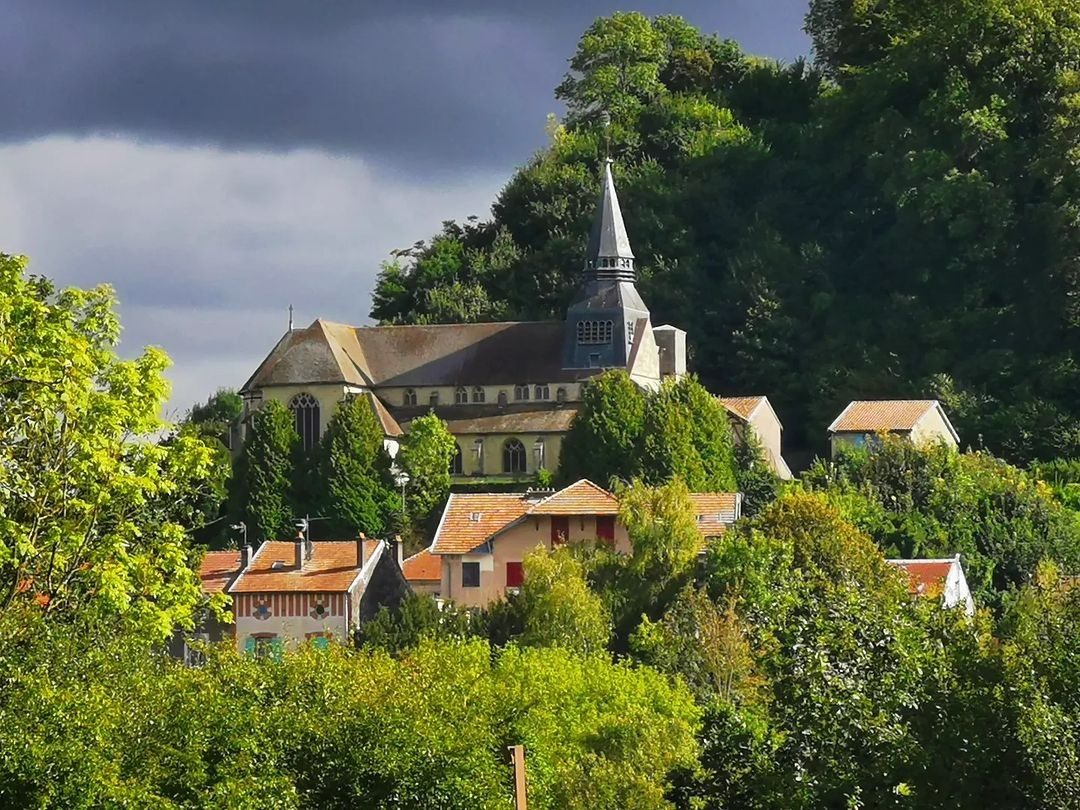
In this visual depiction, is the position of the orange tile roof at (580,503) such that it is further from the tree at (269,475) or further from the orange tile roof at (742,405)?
the orange tile roof at (742,405)

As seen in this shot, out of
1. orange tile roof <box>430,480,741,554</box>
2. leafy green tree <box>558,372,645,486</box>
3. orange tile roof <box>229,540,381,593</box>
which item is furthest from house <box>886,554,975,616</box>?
leafy green tree <box>558,372,645,486</box>

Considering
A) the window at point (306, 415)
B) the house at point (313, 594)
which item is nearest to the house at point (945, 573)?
the house at point (313, 594)

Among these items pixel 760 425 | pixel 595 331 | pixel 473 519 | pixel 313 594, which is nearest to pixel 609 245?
pixel 595 331

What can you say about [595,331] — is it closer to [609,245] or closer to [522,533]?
[609,245]

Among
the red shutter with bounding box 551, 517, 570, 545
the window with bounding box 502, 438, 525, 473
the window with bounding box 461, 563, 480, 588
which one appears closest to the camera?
the red shutter with bounding box 551, 517, 570, 545

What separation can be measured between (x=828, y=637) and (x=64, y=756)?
349 inches

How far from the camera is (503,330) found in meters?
108

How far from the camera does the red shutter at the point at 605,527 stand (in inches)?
2985

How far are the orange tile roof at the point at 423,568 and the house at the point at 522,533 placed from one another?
1.67ft

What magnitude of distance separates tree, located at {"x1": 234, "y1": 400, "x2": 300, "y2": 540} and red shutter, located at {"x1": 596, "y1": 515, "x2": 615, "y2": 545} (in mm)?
17380

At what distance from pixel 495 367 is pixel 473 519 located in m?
24.5

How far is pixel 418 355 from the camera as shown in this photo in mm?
107312

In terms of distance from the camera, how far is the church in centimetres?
10156

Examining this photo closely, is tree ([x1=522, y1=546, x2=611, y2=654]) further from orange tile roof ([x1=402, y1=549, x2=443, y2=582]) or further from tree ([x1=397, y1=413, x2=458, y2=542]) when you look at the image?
tree ([x1=397, y1=413, x2=458, y2=542])
